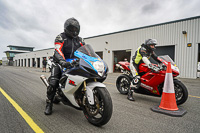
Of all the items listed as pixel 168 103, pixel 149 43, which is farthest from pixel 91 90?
pixel 149 43

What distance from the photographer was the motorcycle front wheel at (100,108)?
6.62 feet

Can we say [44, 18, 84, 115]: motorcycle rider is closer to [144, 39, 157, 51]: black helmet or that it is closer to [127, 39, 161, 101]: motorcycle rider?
[127, 39, 161, 101]: motorcycle rider

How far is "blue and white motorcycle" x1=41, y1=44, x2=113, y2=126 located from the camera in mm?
2080

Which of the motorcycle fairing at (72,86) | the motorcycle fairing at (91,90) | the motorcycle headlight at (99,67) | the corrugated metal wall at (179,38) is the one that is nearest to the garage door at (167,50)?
the corrugated metal wall at (179,38)

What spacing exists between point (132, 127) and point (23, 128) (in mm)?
1882

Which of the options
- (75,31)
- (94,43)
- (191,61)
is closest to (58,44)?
(75,31)

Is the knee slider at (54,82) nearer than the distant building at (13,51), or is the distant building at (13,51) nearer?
the knee slider at (54,82)

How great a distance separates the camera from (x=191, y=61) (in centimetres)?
1178

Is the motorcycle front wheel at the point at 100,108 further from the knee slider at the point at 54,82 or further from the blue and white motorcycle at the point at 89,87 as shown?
the knee slider at the point at 54,82

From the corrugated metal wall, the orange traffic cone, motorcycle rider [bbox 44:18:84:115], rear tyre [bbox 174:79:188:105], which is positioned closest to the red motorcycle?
rear tyre [bbox 174:79:188:105]

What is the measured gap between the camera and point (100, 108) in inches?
87.4

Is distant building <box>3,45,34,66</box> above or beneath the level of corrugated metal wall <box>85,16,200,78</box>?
above

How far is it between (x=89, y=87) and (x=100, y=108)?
16.8 inches

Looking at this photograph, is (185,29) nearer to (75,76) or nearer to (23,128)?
(75,76)
